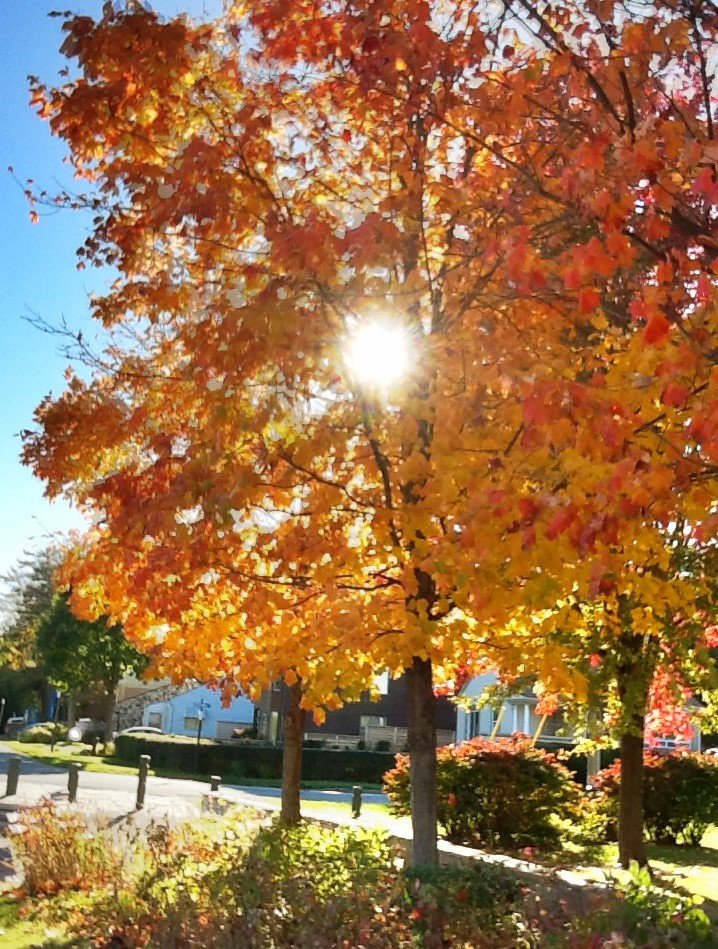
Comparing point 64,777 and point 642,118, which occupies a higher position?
point 642,118

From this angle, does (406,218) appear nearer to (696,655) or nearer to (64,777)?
(696,655)

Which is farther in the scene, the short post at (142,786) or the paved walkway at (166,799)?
the short post at (142,786)

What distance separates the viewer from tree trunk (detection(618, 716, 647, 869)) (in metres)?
13.8

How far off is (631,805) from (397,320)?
10124 mm

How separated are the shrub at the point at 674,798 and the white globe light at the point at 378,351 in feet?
42.3

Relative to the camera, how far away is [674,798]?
1769 centimetres

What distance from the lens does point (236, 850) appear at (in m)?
9.02

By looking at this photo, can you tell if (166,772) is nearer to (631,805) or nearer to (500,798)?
(500,798)

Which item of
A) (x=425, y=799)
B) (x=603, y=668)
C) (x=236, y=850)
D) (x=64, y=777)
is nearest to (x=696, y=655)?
(x=603, y=668)

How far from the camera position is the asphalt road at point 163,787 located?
25.9 m

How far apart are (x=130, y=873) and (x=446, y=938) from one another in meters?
4.33

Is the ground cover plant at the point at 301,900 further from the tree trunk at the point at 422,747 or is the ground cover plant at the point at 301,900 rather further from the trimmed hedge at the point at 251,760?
the trimmed hedge at the point at 251,760

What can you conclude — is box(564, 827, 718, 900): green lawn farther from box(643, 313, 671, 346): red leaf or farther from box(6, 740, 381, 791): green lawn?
box(6, 740, 381, 791): green lawn

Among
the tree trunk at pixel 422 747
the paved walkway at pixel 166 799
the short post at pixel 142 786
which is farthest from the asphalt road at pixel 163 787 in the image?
the tree trunk at pixel 422 747
